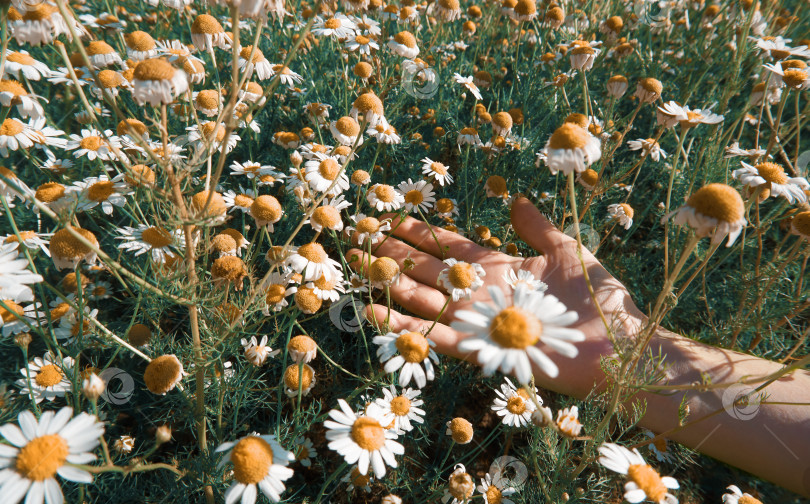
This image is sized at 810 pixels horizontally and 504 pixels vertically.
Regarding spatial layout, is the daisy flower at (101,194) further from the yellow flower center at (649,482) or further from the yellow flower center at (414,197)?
the yellow flower center at (649,482)

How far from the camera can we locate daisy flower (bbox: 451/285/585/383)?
0.90 metres

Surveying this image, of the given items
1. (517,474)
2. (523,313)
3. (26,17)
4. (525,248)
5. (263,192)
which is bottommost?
(517,474)

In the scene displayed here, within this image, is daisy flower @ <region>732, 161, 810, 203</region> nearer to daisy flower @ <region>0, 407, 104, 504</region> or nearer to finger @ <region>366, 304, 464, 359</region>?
finger @ <region>366, 304, 464, 359</region>

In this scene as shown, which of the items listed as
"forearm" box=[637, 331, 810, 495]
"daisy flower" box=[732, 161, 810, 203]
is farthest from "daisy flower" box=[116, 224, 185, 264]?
"daisy flower" box=[732, 161, 810, 203]

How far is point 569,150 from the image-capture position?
1.22m

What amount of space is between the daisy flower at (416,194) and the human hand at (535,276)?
13 cm

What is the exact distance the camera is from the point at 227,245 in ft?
5.26

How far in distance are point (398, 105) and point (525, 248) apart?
3.96ft

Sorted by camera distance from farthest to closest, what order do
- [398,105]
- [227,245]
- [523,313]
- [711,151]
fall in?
1. [398,105]
2. [711,151]
3. [227,245]
4. [523,313]

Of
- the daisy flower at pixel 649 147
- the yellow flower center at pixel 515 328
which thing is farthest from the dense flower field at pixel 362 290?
the daisy flower at pixel 649 147

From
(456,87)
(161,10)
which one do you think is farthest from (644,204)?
(161,10)

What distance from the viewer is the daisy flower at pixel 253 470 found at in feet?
3.85

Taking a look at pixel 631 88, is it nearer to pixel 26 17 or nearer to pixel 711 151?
pixel 711 151

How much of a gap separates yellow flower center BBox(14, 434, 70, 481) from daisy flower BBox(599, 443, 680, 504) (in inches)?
50.9
